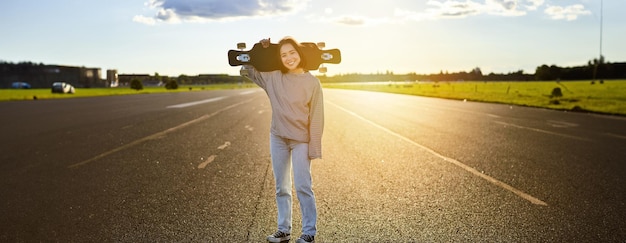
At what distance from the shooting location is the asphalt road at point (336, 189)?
16.8ft

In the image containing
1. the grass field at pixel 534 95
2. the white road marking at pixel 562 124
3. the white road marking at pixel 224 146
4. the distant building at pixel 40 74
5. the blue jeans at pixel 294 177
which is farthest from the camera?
the distant building at pixel 40 74

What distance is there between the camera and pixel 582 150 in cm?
1133

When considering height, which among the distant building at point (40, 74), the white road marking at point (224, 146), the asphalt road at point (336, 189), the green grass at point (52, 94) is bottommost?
the asphalt road at point (336, 189)

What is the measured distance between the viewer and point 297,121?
4332 mm

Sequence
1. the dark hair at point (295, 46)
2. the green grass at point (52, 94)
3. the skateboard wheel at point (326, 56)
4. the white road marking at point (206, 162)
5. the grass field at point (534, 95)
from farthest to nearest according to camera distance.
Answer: the green grass at point (52, 94) < the grass field at point (534, 95) < the white road marking at point (206, 162) < the skateboard wheel at point (326, 56) < the dark hair at point (295, 46)

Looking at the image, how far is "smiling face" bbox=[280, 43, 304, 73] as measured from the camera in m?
4.16

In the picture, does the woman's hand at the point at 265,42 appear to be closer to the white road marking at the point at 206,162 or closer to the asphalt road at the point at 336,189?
the asphalt road at the point at 336,189

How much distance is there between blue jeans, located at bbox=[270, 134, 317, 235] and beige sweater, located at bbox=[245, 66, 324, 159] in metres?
0.08

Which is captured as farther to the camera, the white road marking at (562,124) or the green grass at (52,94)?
the green grass at (52,94)

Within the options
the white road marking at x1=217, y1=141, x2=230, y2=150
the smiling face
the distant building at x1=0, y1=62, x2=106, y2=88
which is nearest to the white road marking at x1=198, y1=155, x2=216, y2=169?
the white road marking at x1=217, y1=141, x2=230, y2=150

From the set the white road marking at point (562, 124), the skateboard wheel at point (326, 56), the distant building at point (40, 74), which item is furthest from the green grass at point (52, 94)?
the distant building at point (40, 74)

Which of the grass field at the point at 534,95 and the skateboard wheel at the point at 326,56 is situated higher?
the skateboard wheel at the point at 326,56

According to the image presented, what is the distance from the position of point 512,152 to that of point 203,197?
6.70 m

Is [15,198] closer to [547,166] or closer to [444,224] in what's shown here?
[444,224]
